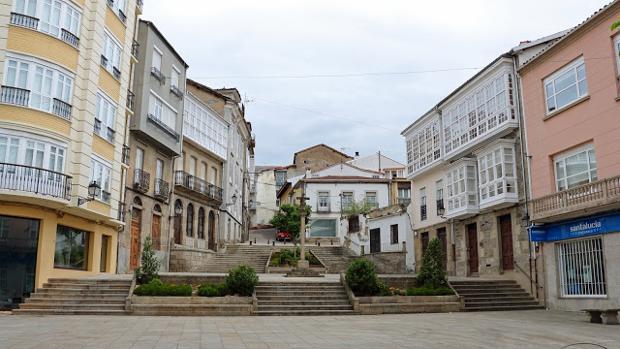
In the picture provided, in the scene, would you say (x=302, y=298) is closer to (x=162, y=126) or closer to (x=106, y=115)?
(x=106, y=115)

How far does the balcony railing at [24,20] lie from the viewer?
19047 millimetres

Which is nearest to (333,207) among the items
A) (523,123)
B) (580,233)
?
(523,123)

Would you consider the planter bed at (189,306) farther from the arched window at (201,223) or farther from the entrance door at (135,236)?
the arched window at (201,223)

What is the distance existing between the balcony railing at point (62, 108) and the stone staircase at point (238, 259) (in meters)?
13.2

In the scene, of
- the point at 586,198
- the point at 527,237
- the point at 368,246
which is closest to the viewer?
the point at 586,198

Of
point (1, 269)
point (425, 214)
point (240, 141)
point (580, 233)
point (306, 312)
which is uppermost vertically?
point (240, 141)

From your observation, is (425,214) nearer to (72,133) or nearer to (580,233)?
(580,233)

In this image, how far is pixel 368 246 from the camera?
41469mm

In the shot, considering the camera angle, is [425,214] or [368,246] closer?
[425,214]

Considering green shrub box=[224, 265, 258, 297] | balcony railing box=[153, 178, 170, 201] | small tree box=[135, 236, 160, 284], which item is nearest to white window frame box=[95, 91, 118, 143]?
balcony railing box=[153, 178, 170, 201]

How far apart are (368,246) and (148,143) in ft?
63.7

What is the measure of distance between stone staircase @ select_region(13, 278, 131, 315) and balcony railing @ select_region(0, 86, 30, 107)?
20.6 ft

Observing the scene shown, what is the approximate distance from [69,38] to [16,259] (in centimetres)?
818

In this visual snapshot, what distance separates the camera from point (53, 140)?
1944cm
